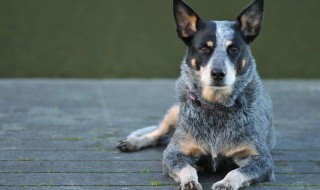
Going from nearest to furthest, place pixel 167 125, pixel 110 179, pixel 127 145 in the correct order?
pixel 110 179 → pixel 127 145 → pixel 167 125

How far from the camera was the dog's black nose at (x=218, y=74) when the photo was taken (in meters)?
4.07

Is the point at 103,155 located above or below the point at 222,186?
below

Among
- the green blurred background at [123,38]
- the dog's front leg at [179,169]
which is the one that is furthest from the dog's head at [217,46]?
the green blurred background at [123,38]

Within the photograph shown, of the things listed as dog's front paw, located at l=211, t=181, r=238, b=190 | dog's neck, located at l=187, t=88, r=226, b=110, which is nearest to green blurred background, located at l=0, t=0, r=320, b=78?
dog's neck, located at l=187, t=88, r=226, b=110

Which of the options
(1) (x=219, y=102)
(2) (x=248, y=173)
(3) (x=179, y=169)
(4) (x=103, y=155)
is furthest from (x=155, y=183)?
(4) (x=103, y=155)

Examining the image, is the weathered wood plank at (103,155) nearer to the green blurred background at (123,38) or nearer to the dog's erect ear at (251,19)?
the dog's erect ear at (251,19)

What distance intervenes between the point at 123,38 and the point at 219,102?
13.7 feet

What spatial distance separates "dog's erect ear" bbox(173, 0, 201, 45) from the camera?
4.46 meters

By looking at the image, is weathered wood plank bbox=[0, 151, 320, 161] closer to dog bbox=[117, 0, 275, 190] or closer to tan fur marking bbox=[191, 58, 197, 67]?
dog bbox=[117, 0, 275, 190]

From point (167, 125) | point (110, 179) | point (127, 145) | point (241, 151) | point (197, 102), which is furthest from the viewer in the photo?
point (167, 125)

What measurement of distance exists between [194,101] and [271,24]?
14.0 ft

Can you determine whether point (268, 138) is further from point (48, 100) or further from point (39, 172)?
point (48, 100)

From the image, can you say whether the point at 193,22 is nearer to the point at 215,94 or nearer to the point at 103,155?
the point at 215,94

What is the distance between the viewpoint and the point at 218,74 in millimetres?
4094
